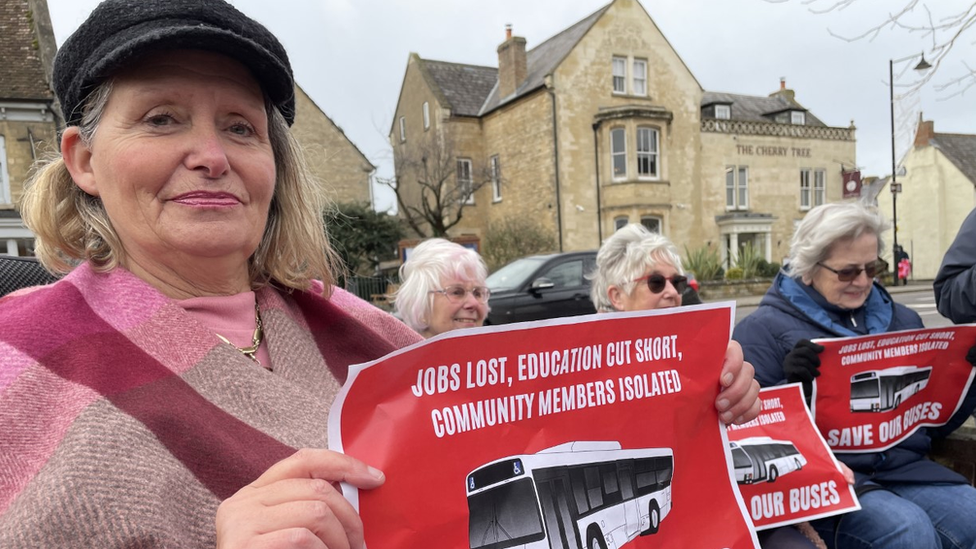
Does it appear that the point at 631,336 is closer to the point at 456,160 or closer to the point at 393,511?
the point at 393,511

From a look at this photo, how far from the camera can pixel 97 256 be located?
1.30 m

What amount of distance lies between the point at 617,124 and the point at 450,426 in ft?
74.1

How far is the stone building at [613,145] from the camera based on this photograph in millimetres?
22203

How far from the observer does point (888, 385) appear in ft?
8.16

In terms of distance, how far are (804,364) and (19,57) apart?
1828cm

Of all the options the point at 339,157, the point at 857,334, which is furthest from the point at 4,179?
the point at 857,334

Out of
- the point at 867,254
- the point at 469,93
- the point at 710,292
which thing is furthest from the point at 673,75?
the point at 867,254

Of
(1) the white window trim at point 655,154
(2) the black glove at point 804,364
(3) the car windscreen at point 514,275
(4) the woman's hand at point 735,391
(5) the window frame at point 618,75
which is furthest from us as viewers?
(5) the window frame at point 618,75

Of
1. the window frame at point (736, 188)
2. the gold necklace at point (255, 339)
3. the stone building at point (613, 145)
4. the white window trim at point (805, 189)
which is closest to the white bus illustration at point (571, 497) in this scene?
the gold necklace at point (255, 339)

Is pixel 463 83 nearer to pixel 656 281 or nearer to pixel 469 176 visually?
pixel 469 176

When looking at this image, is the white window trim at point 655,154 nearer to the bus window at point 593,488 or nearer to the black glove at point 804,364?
the black glove at point 804,364

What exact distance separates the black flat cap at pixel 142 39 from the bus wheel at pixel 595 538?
1227 mm

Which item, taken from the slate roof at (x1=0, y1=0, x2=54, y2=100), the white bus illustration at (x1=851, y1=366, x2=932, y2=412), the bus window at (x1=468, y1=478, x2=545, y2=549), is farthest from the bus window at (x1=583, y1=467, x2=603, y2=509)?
the slate roof at (x1=0, y1=0, x2=54, y2=100)

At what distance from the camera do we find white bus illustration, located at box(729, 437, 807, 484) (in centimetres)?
205
